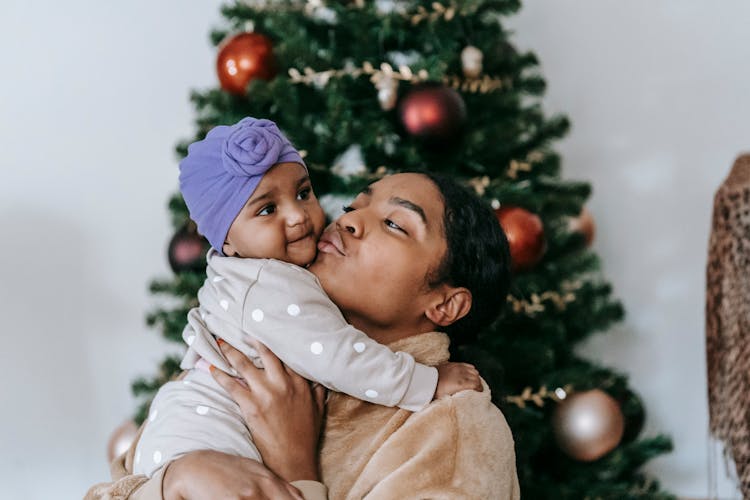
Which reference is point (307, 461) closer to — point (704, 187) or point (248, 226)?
point (248, 226)

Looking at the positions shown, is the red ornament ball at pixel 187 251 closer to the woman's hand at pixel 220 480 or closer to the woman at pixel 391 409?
the woman at pixel 391 409

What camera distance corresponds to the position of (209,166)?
4.06 feet

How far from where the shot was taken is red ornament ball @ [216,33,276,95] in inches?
77.3

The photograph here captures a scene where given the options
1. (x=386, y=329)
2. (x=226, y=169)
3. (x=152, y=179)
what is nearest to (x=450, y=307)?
(x=386, y=329)

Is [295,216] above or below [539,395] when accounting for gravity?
above

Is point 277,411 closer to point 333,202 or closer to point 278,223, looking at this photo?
point 278,223

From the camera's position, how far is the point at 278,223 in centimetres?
123

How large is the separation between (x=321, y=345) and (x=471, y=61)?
1142 millimetres

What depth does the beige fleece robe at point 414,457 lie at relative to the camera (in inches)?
42.9

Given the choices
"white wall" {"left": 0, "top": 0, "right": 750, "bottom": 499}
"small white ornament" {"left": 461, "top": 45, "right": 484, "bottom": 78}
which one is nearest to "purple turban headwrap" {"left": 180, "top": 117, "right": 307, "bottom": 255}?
"small white ornament" {"left": 461, "top": 45, "right": 484, "bottom": 78}

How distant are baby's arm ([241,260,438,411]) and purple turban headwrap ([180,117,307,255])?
0.40ft

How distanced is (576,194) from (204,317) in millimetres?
1336

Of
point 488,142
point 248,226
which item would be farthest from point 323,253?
point 488,142

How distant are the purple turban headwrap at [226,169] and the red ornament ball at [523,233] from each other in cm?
79
